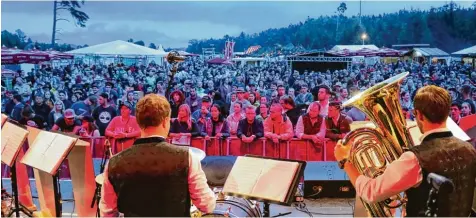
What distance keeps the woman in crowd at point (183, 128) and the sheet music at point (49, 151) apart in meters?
2.36

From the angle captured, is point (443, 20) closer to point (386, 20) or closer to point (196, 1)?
point (386, 20)

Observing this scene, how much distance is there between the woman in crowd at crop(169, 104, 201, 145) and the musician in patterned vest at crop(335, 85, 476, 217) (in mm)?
3917

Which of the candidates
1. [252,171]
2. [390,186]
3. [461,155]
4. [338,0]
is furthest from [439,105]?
[338,0]

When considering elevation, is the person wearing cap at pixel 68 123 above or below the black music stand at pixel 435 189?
below

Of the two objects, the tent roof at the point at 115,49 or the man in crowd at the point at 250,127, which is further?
A: the tent roof at the point at 115,49

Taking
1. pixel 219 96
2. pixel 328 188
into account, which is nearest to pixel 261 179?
pixel 328 188

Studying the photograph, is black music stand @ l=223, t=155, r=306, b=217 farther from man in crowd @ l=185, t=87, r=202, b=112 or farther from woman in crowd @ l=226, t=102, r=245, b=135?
man in crowd @ l=185, t=87, r=202, b=112

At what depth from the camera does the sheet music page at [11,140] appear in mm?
3754

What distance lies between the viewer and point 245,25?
302 inches

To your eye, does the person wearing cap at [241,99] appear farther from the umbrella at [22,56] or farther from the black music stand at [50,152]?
the black music stand at [50,152]

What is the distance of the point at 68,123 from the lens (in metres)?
6.67

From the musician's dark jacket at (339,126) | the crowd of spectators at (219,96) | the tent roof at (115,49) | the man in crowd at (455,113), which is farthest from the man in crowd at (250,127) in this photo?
the man in crowd at (455,113)

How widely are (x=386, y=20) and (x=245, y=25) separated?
2085 mm

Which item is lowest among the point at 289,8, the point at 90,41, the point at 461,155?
the point at 461,155
